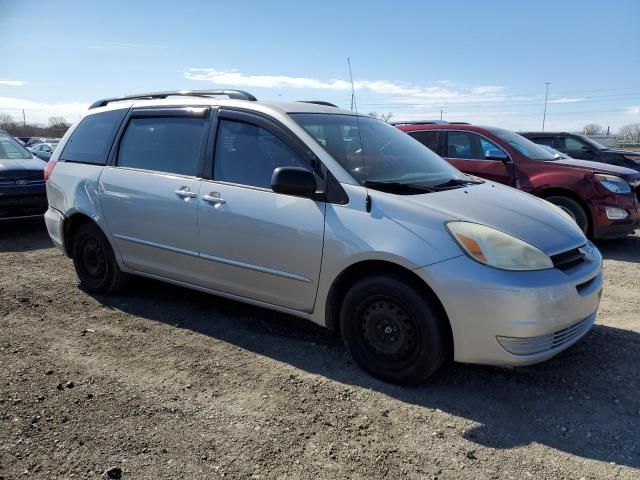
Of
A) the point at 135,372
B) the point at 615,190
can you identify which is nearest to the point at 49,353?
the point at 135,372

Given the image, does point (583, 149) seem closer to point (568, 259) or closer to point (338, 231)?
point (568, 259)

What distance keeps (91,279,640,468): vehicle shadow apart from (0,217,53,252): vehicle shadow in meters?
3.79

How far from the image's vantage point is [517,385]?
3.34 metres

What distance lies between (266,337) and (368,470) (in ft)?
5.65

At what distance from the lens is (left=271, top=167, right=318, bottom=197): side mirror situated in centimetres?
341

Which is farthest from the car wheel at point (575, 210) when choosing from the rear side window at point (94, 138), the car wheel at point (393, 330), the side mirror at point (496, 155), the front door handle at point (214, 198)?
the rear side window at point (94, 138)

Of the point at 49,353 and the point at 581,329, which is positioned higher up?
the point at 581,329

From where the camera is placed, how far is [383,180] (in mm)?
3580

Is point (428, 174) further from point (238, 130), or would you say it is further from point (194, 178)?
point (194, 178)

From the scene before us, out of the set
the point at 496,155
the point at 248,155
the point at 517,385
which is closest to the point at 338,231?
the point at 248,155

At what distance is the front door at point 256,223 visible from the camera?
354 centimetres

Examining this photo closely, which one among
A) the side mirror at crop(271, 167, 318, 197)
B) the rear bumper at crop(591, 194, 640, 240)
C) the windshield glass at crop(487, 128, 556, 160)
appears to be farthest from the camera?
the windshield glass at crop(487, 128, 556, 160)

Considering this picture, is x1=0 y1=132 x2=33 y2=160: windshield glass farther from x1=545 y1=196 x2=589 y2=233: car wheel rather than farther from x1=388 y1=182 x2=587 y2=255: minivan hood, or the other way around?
x1=545 y1=196 x2=589 y2=233: car wheel

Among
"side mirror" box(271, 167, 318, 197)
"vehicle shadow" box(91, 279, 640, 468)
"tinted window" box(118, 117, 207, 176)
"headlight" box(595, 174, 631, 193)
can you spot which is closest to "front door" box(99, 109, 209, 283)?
"tinted window" box(118, 117, 207, 176)
